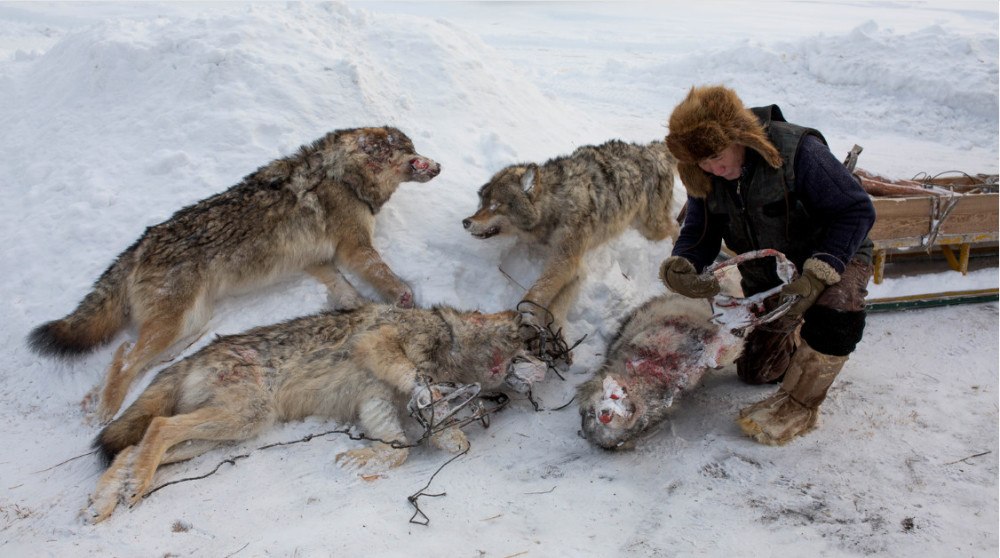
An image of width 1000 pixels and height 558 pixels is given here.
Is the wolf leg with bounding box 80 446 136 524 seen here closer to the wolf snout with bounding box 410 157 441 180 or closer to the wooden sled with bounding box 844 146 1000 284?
the wolf snout with bounding box 410 157 441 180

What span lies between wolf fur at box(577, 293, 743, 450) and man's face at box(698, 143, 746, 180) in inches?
41.1

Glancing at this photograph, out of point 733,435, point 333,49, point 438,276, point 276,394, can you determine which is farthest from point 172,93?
point 733,435

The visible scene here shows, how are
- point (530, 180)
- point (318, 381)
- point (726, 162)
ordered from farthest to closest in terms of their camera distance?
point (530, 180) → point (318, 381) → point (726, 162)

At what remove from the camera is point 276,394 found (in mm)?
4117

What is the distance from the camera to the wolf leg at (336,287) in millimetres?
5211

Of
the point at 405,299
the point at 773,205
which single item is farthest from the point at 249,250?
the point at 773,205

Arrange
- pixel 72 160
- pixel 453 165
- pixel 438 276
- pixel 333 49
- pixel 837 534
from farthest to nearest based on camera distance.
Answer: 1. pixel 333 49
2. pixel 453 165
3. pixel 72 160
4. pixel 438 276
5. pixel 837 534

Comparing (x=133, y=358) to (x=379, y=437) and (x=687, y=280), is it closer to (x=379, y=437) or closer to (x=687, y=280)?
(x=379, y=437)

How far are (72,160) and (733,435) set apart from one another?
6.80 m

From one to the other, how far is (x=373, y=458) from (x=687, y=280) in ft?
7.78

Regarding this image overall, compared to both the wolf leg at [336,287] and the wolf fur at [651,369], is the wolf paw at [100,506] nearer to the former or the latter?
the wolf leg at [336,287]

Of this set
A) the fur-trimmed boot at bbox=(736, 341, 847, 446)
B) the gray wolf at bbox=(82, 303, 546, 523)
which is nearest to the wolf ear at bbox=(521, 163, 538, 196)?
the gray wolf at bbox=(82, 303, 546, 523)

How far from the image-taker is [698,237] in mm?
4527

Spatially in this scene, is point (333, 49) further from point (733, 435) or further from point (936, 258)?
point (936, 258)
